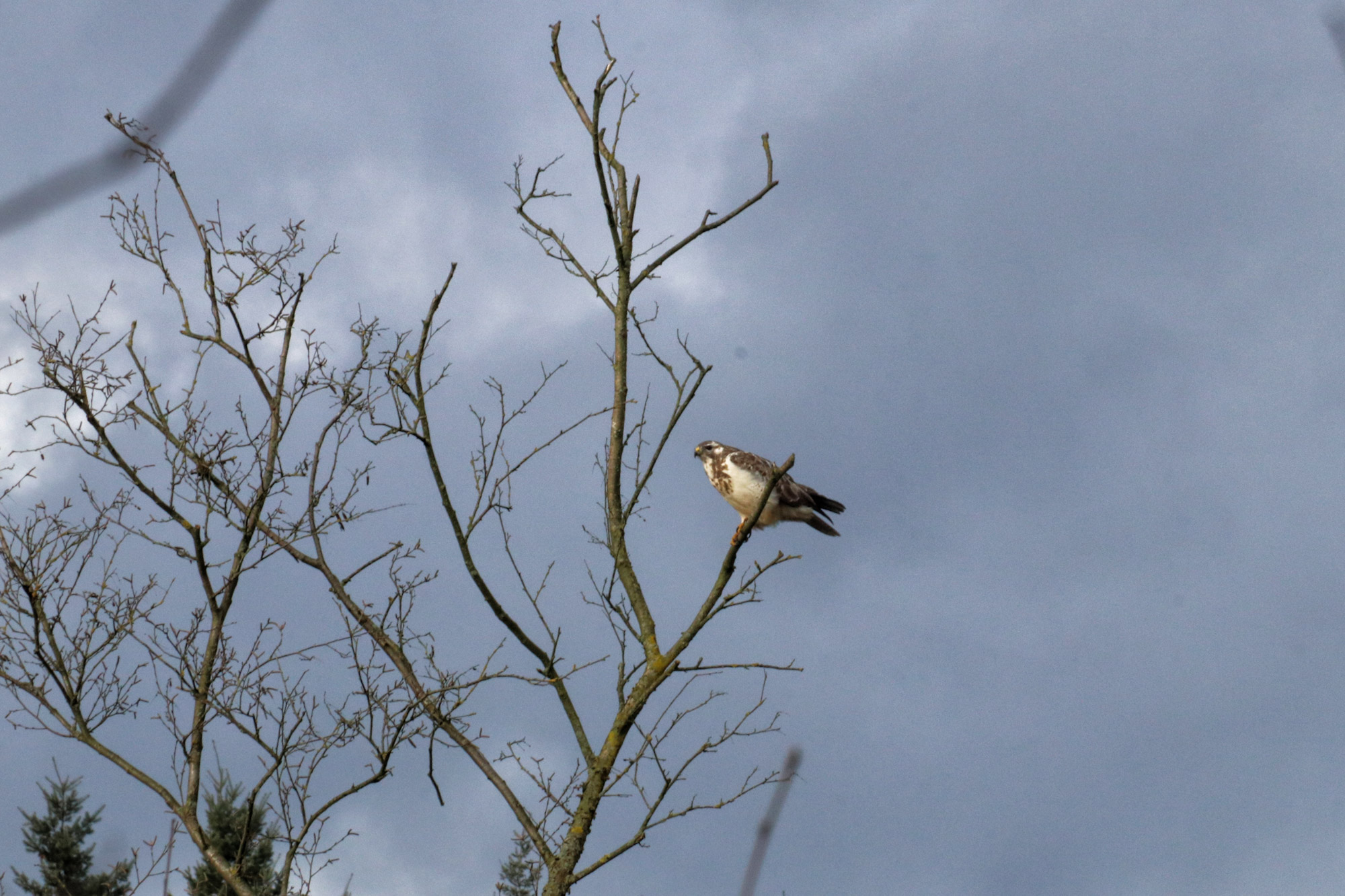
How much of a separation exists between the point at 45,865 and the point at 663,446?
51.7 feet

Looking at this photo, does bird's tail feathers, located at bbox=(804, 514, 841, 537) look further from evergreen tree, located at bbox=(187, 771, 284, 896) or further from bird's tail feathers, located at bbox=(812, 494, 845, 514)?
Result: evergreen tree, located at bbox=(187, 771, 284, 896)

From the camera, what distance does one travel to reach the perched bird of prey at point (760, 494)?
1138 cm

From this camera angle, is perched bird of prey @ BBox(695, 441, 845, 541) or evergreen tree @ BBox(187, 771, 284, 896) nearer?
perched bird of prey @ BBox(695, 441, 845, 541)

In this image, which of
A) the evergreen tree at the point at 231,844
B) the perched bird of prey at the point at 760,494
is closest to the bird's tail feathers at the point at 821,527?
the perched bird of prey at the point at 760,494

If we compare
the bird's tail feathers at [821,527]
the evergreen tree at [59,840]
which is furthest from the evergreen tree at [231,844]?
the bird's tail feathers at [821,527]

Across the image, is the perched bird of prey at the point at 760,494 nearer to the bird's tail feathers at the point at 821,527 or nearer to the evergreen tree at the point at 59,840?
the bird's tail feathers at the point at 821,527

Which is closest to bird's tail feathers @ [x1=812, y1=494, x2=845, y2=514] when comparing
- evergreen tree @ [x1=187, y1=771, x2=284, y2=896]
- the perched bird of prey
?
the perched bird of prey

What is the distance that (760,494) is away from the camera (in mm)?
11422

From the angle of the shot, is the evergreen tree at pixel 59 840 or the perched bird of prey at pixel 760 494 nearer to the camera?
the perched bird of prey at pixel 760 494

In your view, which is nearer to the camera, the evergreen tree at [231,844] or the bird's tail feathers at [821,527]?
the bird's tail feathers at [821,527]

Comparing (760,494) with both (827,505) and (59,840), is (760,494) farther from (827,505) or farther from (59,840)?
(59,840)

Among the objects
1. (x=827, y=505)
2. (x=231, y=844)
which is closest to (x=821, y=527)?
(x=827, y=505)

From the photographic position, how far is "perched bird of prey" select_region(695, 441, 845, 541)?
1138 cm

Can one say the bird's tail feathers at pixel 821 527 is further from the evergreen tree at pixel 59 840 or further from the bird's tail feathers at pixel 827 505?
the evergreen tree at pixel 59 840
